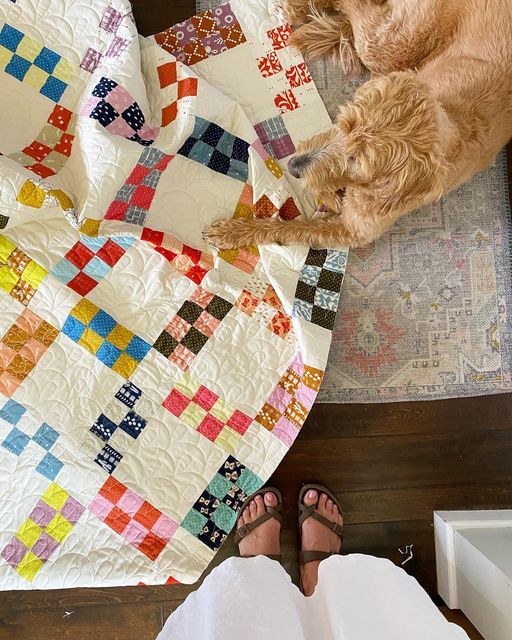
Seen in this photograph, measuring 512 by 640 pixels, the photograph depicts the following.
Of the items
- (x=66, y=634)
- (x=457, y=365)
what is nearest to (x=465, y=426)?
(x=457, y=365)

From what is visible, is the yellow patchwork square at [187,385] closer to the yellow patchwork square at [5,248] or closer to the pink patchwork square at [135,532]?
the pink patchwork square at [135,532]

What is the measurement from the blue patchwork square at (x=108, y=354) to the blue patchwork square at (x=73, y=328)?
7cm

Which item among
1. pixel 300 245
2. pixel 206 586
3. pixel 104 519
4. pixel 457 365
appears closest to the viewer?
pixel 206 586

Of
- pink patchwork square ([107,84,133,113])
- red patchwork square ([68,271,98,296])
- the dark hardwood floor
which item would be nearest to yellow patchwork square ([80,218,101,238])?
red patchwork square ([68,271,98,296])

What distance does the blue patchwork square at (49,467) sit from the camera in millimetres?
1457

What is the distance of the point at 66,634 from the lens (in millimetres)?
1549

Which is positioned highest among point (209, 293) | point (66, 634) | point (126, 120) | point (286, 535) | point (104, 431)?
point (126, 120)

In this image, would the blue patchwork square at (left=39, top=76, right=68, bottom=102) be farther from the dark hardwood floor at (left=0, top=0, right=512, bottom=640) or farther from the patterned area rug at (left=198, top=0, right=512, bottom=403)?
the patterned area rug at (left=198, top=0, right=512, bottom=403)

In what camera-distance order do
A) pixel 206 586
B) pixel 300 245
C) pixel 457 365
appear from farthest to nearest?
pixel 457 365 → pixel 300 245 → pixel 206 586

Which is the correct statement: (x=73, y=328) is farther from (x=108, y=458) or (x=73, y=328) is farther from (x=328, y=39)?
(x=328, y=39)

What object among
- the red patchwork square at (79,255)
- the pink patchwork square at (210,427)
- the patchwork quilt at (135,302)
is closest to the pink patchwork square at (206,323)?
the patchwork quilt at (135,302)

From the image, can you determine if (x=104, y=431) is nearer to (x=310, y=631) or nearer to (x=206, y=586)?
(x=206, y=586)

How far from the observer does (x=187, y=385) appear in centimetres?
152

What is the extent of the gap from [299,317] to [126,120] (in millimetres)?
753
